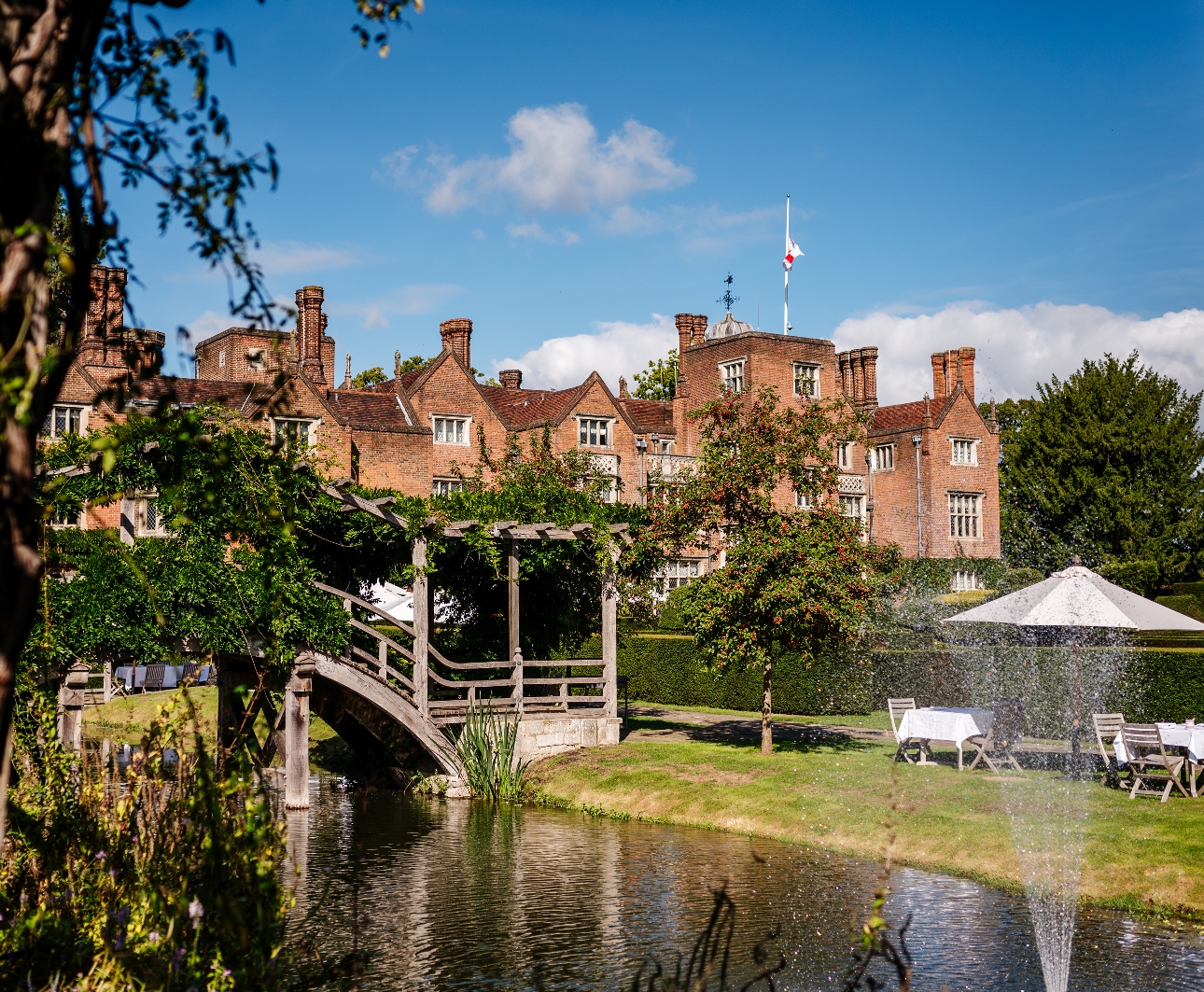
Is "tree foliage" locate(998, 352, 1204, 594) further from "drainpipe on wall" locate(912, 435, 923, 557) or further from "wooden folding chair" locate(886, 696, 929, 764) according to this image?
"wooden folding chair" locate(886, 696, 929, 764)

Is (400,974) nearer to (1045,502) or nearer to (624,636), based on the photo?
(624,636)

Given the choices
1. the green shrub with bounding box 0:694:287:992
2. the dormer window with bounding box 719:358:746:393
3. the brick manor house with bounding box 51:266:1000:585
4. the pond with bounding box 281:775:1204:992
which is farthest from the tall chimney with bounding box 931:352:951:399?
the green shrub with bounding box 0:694:287:992

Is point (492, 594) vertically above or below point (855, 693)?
above

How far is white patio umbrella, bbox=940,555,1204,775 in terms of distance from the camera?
1872cm

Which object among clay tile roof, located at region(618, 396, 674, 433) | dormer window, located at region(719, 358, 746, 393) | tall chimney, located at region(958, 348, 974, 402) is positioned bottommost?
clay tile roof, located at region(618, 396, 674, 433)

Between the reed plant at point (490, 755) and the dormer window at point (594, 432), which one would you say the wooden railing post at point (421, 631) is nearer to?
the reed plant at point (490, 755)

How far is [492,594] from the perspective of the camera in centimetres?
2462

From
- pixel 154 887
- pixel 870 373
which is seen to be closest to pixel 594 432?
pixel 870 373

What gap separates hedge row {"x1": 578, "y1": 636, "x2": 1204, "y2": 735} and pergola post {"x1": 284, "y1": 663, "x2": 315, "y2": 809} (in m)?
8.67

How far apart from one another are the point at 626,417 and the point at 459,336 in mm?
7510

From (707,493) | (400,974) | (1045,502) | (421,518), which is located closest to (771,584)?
(707,493)

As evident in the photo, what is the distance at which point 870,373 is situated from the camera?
56.5m

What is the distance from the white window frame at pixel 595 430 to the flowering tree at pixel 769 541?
27.1 metres

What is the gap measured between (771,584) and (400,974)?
10159 millimetres
